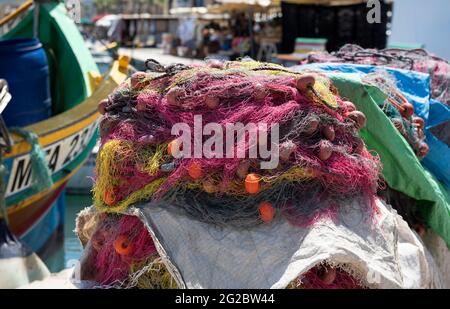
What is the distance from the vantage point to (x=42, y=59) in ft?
18.7

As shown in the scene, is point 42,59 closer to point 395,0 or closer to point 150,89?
point 150,89

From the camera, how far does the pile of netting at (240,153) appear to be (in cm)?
191

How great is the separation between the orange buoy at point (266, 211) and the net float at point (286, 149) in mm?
140

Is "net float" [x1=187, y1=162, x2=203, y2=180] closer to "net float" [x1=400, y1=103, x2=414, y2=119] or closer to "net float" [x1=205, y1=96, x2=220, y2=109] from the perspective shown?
"net float" [x1=205, y1=96, x2=220, y2=109]

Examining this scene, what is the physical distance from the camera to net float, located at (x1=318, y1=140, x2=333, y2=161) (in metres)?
1.91

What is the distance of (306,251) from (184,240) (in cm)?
36

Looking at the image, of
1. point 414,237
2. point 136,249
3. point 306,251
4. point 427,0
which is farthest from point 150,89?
point 427,0

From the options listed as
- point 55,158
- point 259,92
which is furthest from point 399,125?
point 55,158

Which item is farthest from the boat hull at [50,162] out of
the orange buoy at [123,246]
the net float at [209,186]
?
the net float at [209,186]

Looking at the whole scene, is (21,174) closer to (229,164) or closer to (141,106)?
(141,106)

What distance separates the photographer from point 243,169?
6.23 ft

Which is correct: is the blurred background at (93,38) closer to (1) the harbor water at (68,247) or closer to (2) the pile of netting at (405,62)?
(1) the harbor water at (68,247)

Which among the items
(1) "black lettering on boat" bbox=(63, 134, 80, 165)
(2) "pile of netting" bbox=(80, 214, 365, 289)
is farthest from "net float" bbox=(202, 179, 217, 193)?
(1) "black lettering on boat" bbox=(63, 134, 80, 165)

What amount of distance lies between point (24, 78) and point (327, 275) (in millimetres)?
4312
